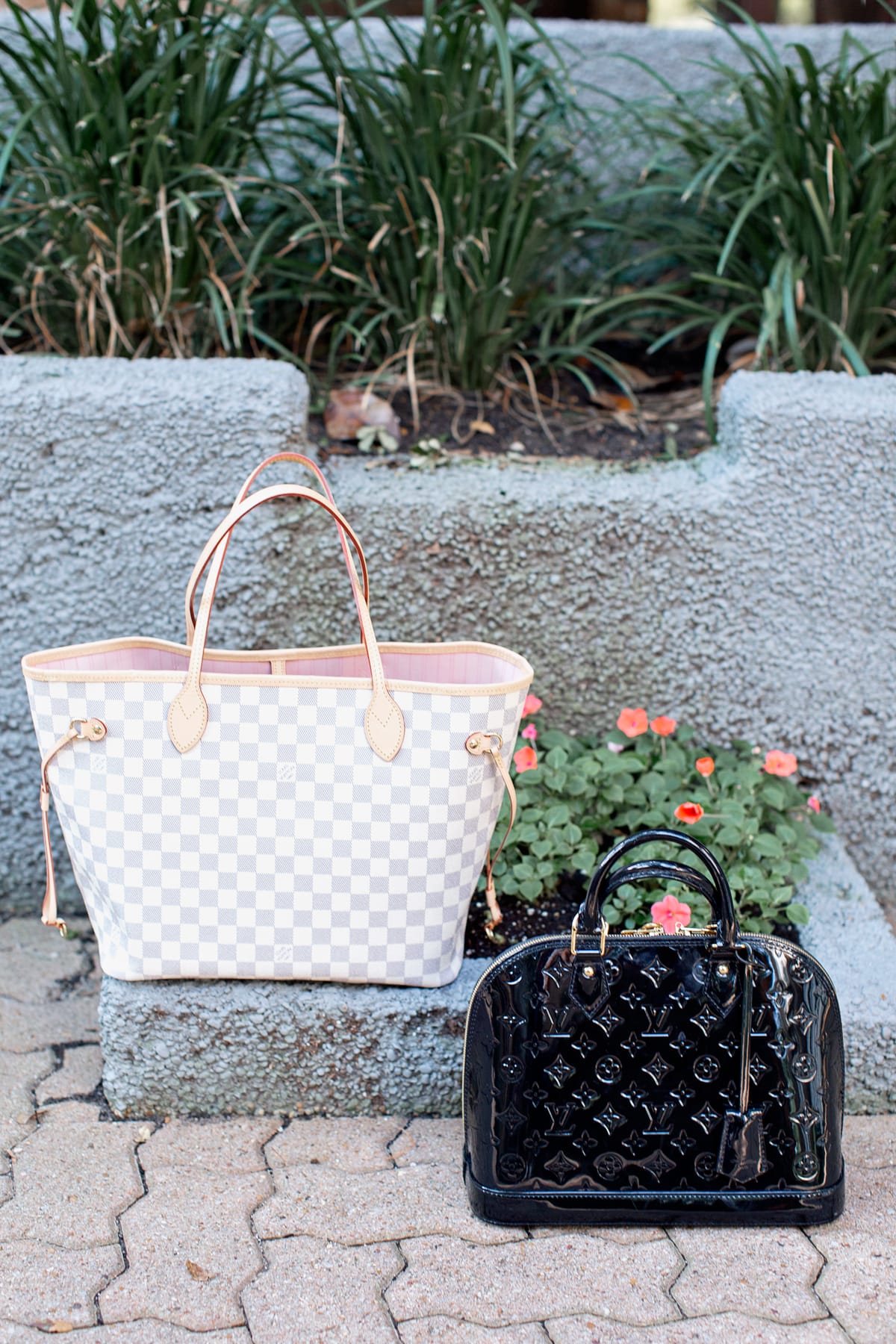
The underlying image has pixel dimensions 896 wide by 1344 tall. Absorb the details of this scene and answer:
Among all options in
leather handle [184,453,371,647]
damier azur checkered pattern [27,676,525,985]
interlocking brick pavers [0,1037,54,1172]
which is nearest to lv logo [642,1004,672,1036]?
damier azur checkered pattern [27,676,525,985]

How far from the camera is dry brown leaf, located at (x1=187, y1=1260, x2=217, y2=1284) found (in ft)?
4.31

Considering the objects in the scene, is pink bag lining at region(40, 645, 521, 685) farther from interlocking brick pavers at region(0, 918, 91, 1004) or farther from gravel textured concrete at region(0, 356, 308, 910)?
interlocking brick pavers at region(0, 918, 91, 1004)

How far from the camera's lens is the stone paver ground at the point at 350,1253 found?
4.12ft

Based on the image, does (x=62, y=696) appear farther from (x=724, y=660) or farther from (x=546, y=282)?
(x=546, y=282)

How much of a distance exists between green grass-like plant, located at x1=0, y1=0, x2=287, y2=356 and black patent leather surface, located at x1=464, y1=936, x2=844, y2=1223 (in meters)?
1.43

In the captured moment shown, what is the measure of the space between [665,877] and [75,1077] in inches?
39.4

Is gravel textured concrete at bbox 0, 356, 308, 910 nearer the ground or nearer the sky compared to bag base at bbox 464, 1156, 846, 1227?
nearer the sky

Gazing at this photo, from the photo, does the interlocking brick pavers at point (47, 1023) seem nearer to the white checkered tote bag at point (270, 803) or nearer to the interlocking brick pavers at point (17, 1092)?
the interlocking brick pavers at point (17, 1092)

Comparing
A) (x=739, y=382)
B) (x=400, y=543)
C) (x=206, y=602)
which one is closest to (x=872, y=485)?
(x=739, y=382)

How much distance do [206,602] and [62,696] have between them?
0.23m

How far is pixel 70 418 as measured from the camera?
1896mm

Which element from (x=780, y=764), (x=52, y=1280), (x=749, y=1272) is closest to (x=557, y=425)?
(x=780, y=764)

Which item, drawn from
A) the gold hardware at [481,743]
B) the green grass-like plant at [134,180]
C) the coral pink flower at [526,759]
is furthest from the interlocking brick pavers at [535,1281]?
the green grass-like plant at [134,180]

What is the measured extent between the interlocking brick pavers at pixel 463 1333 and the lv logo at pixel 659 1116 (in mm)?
264
